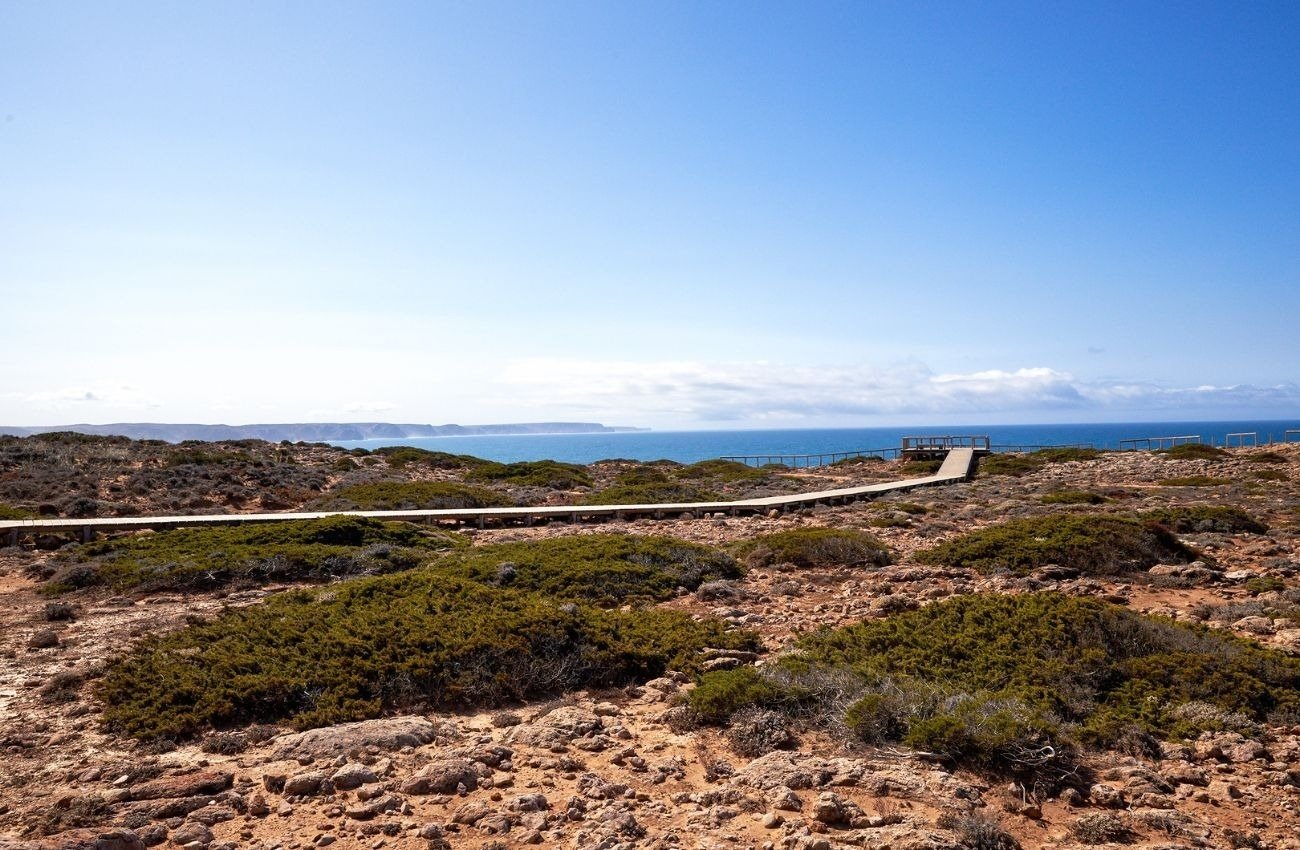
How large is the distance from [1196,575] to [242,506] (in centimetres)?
2861

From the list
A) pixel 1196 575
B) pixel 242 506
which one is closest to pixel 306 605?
pixel 1196 575

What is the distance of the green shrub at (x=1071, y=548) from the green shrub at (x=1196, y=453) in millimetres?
29202

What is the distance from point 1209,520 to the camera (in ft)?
58.4

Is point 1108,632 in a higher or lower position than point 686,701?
higher

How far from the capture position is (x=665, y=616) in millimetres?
10391

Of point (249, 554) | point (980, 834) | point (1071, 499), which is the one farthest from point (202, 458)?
point (980, 834)

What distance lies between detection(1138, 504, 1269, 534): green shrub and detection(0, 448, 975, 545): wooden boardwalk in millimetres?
10627

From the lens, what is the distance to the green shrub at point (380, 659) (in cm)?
711

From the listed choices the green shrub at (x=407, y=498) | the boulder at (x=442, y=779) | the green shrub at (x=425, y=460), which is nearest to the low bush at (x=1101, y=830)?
the boulder at (x=442, y=779)

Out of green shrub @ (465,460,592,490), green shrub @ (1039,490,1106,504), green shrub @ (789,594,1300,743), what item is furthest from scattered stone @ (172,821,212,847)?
green shrub @ (465,460,592,490)

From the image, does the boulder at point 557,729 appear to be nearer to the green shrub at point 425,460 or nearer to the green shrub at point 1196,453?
the green shrub at point 425,460

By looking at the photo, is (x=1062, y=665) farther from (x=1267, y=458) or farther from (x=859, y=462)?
(x=859, y=462)

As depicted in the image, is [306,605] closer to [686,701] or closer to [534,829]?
[686,701]

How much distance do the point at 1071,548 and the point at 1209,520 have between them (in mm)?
6993
